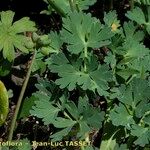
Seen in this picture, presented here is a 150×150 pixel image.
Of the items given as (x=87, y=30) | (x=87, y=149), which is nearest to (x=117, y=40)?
(x=87, y=30)

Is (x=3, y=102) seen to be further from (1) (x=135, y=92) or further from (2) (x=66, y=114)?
(1) (x=135, y=92)

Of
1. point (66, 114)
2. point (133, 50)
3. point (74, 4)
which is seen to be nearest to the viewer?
point (66, 114)

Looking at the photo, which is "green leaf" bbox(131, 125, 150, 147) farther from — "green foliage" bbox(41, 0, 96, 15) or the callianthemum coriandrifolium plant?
"green foliage" bbox(41, 0, 96, 15)

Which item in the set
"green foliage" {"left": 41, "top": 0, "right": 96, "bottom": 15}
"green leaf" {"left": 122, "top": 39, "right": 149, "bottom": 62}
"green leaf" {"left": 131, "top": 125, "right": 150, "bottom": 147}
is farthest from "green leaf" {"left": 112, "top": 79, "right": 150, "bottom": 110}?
"green foliage" {"left": 41, "top": 0, "right": 96, "bottom": 15}

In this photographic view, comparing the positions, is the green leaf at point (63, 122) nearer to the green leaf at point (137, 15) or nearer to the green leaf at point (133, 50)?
the green leaf at point (133, 50)

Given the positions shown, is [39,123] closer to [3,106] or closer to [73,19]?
[3,106]

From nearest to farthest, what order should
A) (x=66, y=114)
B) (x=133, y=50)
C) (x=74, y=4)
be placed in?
(x=66, y=114) < (x=133, y=50) < (x=74, y=4)

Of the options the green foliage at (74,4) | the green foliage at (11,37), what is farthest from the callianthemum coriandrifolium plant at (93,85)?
the green foliage at (74,4)

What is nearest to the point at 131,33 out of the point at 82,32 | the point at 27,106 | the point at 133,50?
the point at 133,50
